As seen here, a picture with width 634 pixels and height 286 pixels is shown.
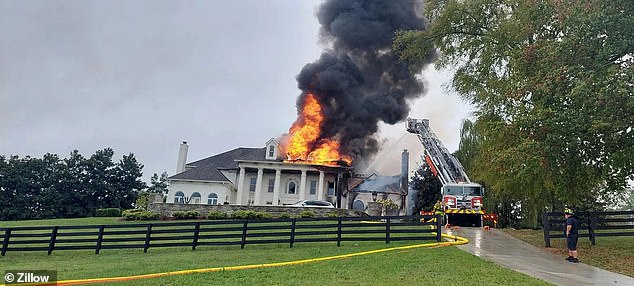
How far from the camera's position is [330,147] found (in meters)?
32.0

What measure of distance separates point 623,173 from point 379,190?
2435 cm

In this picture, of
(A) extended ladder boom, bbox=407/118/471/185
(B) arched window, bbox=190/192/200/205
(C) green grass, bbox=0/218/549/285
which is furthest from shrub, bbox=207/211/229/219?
(A) extended ladder boom, bbox=407/118/471/185

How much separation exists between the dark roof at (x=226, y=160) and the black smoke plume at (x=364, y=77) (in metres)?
7.33

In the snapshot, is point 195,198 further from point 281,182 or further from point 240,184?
point 281,182

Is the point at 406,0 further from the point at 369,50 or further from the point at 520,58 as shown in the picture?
the point at 520,58

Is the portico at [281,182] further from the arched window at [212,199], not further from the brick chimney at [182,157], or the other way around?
the brick chimney at [182,157]

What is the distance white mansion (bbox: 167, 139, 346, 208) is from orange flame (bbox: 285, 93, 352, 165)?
719 mm

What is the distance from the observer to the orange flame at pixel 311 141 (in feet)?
104

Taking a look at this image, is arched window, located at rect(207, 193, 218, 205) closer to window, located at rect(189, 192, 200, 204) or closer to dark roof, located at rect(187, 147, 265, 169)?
window, located at rect(189, 192, 200, 204)

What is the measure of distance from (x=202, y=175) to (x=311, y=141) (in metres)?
9.30

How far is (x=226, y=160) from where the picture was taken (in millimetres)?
35938

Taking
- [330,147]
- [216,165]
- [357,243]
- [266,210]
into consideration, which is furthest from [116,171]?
[357,243]

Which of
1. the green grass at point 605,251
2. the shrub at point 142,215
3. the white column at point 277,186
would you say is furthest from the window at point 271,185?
the green grass at point 605,251

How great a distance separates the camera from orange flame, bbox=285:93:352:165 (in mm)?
31578
